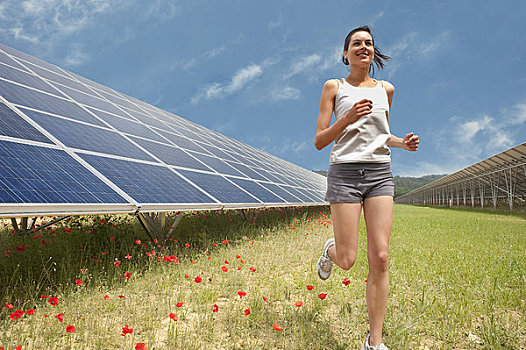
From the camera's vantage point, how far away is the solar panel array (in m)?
3.77

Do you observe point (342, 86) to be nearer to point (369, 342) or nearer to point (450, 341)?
point (369, 342)

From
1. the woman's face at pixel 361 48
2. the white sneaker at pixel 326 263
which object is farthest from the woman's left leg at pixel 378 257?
the woman's face at pixel 361 48

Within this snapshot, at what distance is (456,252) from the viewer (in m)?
6.95

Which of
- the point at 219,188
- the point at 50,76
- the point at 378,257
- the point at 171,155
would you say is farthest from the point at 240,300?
the point at 50,76

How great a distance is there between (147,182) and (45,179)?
170 cm

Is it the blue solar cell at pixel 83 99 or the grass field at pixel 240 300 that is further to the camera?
the blue solar cell at pixel 83 99

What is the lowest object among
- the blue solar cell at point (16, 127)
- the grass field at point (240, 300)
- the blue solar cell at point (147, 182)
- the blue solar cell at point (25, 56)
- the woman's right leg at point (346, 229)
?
the grass field at point (240, 300)

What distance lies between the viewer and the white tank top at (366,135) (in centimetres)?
276

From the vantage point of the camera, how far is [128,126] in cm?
844

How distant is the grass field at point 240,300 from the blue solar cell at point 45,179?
0.91 m

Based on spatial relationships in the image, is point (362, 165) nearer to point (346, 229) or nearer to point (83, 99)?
point (346, 229)

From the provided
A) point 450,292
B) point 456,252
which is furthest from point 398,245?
point 450,292

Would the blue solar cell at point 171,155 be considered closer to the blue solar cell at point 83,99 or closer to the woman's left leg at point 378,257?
the blue solar cell at point 83,99

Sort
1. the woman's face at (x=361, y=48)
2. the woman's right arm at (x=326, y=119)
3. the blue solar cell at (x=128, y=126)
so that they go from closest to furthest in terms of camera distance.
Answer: the woman's right arm at (x=326, y=119), the woman's face at (x=361, y=48), the blue solar cell at (x=128, y=126)
